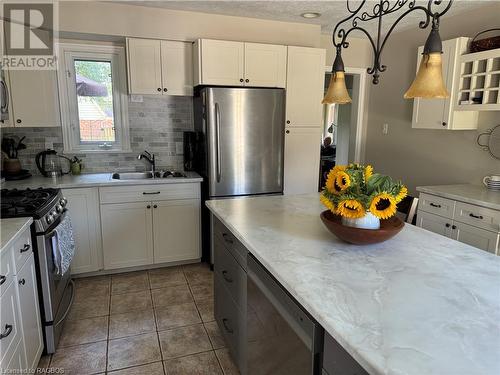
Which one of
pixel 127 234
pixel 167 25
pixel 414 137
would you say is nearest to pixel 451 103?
pixel 414 137

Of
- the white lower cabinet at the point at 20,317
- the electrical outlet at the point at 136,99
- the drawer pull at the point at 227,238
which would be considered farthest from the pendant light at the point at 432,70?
the electrical outlet at the point at 136,99

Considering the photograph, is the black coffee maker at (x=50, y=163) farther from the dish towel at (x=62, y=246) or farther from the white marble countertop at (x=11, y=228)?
the white marble countertop at (x=11, y=228)

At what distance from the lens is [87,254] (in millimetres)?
3119

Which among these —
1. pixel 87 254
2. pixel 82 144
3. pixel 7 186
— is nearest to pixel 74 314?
pixel 87 254

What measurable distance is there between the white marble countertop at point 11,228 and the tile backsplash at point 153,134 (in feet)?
5.74

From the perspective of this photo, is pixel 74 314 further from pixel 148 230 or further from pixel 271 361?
pixel 271 361

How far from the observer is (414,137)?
3.91 meters

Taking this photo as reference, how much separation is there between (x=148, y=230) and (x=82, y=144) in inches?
46.8

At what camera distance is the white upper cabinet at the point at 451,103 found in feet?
10.1

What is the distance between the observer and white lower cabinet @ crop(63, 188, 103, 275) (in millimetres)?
3004

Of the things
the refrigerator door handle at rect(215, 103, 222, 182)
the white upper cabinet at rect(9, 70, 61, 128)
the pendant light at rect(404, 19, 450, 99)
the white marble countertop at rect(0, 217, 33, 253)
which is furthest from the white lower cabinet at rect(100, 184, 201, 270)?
the pendant light at rect(404, 19, 450, 99)

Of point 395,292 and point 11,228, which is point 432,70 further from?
point 11,228

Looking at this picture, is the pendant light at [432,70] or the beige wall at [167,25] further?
the beige wall at [167,25]

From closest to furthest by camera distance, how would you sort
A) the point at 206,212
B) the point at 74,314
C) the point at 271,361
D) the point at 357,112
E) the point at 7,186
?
1. the point at 271,361
2. the point at 74,314
3. the point at 7,186
4. the point at 206,212
5. the point at 357,112
